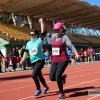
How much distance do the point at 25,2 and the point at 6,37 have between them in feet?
21.8

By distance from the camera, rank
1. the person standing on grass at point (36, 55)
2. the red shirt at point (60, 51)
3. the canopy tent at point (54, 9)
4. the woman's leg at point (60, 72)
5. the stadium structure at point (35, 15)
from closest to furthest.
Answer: the woman's leg at point (60, 72) < the red shirt at point (60, 51) < the person standing on grass at point (36, 55) < the stadium structure at point (35, 15) < the canopy tent at point (54, 9)

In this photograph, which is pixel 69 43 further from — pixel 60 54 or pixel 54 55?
pixel 54 55

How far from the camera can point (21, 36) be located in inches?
1275

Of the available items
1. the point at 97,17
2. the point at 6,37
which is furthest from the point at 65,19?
the point at 6,37

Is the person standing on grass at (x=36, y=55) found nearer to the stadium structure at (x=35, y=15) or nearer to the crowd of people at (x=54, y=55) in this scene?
the crowd of people at (x=54, y=55)

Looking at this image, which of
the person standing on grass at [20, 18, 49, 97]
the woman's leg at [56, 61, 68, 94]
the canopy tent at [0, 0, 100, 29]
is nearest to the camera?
the woman's leg at [56, 61, 68, 94]

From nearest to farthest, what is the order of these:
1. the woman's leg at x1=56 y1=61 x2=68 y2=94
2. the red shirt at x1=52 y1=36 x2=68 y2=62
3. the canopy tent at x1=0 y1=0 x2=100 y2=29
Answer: the woman's leg at x1=56 y1=61 x2=68 y2=94, the red shirt at x1=52 y1=36 x2=68 y2=62, the canopy tent at x1=0 y1=0 x2=100 y2=29

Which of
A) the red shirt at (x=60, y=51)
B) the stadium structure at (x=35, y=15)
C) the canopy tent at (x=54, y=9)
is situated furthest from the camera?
the canopy tent at (x=54, y=9)

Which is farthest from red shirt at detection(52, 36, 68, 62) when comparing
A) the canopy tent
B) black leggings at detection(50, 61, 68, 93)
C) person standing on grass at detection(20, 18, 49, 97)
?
the canopy tent

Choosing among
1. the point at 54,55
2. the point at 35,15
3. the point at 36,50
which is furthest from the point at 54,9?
the point at 54,55

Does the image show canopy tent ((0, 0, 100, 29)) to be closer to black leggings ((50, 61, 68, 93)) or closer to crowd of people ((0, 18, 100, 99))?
crowd of people ((0, 18, 100, 99))

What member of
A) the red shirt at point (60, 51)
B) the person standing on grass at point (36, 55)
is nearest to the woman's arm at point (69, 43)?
the red shirt at point (60, 51)

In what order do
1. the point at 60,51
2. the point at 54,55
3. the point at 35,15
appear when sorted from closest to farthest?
the point at 60,51
the point at 54,55
the point at 35,15

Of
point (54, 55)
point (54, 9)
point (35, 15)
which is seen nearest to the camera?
point (54, 55)
